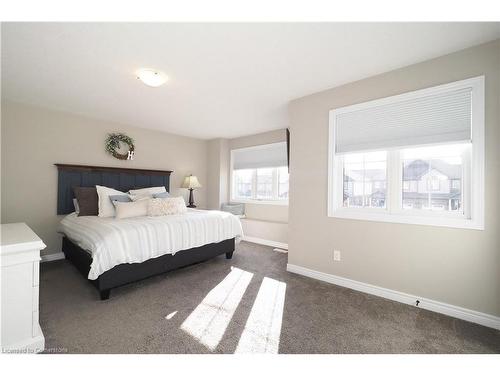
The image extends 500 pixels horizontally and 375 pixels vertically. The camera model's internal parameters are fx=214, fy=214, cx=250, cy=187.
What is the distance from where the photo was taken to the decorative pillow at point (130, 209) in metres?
2.89

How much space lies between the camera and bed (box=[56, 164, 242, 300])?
2.10m

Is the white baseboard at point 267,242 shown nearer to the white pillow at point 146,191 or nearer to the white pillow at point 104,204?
the white pillow at point 146,191

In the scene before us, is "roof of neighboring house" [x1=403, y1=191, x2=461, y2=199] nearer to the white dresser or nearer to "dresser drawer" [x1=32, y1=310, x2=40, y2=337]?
the white dresser

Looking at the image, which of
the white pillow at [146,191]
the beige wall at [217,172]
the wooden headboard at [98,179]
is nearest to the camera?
the wooden headboard at [98,179]

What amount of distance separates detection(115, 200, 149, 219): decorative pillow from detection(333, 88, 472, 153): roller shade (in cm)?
272

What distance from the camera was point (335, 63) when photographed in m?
2.05

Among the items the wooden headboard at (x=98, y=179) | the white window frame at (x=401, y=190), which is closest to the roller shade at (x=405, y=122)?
the white window frame at (x=401, y=190)

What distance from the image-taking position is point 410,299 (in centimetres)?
206

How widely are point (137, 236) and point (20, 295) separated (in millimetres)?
982

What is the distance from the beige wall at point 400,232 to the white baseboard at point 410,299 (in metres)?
0.04

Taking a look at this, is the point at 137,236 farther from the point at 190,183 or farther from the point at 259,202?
the point at 259,202

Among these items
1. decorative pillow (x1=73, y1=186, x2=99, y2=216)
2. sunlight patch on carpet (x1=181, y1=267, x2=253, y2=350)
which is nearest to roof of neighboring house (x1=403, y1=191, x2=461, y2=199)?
sunlight patch on carpet (x1=181, y1=267, x2=253, y2=350)

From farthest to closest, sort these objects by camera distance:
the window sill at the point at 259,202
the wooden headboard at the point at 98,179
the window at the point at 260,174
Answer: the window at the point at 260,174 < the window sill at the point at 259,202 < the wooden headboard at the point at 98,179
